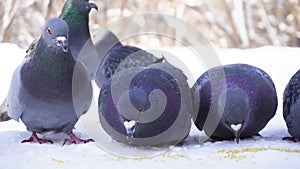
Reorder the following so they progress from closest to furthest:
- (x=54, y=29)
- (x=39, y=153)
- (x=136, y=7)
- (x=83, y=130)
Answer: (x=39, y=153)
(x=54, y=29)
(x=83, y=130)
(x=136, y=7)

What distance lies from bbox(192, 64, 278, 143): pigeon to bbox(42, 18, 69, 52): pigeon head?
0.91 metres

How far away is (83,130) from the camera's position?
4.38 m

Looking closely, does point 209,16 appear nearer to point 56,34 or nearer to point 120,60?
point 120,60

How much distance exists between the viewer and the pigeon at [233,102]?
3.60m

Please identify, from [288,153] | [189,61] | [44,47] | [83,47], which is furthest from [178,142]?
[189,61]


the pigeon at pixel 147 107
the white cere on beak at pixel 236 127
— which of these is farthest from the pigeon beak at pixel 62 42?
the white cere on beak at pixel 236 127

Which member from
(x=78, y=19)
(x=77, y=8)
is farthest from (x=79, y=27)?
(x=77, y=8)

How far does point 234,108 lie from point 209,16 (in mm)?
7346

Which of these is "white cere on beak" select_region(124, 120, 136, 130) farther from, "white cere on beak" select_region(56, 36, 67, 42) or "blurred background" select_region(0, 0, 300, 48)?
"blurred background" select_region(0, 0, 300, 48)

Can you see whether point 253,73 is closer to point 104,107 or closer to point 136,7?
point 104,107

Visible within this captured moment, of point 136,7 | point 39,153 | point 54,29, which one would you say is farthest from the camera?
point 136,7

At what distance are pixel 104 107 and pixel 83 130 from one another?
765 millimetres

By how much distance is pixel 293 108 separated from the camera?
12.6ft

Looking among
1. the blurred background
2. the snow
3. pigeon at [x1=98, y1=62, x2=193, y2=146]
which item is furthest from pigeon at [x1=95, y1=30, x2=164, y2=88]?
the blurred background
